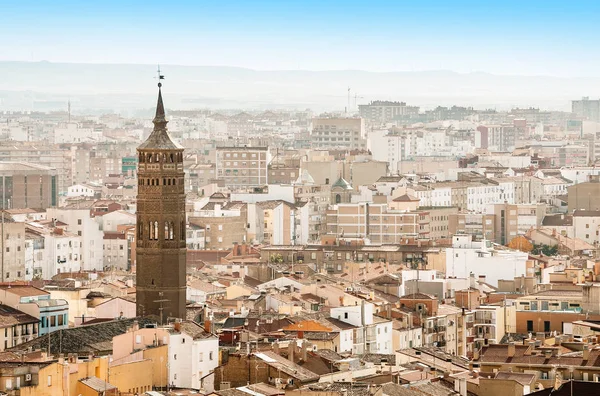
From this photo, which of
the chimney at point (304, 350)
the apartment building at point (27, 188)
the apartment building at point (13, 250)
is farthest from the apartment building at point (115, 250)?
the chimney at point (304, 350)

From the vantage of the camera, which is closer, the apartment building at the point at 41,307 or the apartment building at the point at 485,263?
the apartment building at the point at 41,307

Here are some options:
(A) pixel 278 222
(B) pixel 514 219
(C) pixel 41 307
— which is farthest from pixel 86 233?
(C) pixel 41 307

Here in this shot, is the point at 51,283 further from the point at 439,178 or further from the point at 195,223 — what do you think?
the point at 439,178

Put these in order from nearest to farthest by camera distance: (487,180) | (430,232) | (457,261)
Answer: (457,261)
(430,232)
(487,180)

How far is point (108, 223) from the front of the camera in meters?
89.1

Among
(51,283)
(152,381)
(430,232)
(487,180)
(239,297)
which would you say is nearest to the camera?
(152,381)

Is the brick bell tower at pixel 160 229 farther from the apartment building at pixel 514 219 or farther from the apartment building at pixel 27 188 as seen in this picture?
the apartment building at pixel 27 188

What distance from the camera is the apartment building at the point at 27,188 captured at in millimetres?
116938

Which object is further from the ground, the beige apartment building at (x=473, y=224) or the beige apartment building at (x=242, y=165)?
the beige apartment building at (x=242, y=165)

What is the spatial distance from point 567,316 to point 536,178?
80.0 meters

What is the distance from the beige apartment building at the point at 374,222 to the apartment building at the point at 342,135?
8933cm

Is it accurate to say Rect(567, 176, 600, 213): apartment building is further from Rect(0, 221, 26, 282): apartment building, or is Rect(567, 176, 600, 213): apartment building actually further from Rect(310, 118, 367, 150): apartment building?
Rect(310, 118, 367, 150): apartment building

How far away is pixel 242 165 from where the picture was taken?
140625 mm

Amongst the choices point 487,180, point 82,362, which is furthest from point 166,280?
point 487,180
